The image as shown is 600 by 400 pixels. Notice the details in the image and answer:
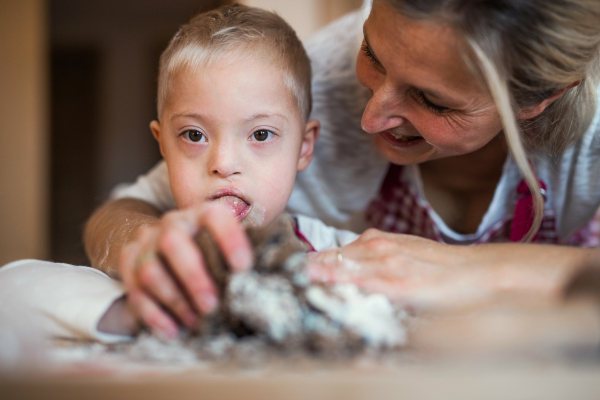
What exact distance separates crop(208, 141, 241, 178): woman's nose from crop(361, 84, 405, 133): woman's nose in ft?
0.81

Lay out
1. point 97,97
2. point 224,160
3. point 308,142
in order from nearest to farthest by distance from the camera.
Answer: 1. point 224,160
2. point 308,142
3. point 97,97

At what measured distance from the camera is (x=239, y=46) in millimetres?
863

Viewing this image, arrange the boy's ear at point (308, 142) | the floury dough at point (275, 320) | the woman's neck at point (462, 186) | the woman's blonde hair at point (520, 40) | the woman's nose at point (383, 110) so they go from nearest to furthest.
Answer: the floury dough at point (275, 320) < the woman's blonde hair at point (520, 40) < the woman's nose at point (383, 110) < the boy's ear at point (308, 142) < the woman's neck at point (462, 186)

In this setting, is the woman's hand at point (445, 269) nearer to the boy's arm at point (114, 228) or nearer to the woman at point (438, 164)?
the woman at point (438, 164)

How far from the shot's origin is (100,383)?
0.37m

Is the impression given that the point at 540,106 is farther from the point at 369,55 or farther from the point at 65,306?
the point at 65,306

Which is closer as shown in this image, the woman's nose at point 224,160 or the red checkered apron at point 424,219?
the woman's nose at point 224,160

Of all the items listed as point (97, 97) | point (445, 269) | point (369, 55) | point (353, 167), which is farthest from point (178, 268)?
point (97, 97)

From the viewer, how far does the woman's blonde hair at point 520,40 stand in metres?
0.67

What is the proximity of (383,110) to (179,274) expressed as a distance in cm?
50

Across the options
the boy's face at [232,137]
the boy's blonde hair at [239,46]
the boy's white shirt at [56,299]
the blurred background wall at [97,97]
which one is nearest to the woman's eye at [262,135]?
the boy's face at [232,137]

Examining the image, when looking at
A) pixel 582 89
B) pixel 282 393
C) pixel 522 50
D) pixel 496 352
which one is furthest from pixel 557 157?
pixel 282 393

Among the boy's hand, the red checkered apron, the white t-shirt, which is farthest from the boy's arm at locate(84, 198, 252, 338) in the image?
the red checkered apron

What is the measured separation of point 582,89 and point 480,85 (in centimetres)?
31
